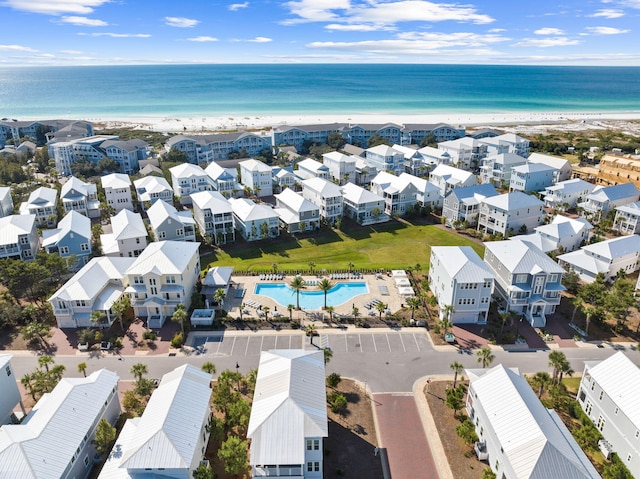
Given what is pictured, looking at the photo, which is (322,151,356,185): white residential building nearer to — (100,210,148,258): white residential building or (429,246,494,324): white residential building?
(100,210,148,258): white residential building

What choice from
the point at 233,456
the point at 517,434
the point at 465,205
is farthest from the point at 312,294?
the point at 465,205

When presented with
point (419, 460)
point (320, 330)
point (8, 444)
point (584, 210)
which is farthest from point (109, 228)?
point (584, 210)

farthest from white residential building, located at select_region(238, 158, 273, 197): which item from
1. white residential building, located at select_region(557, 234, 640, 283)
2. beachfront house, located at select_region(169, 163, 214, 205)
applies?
white residential building, located at select_region(557, 234, 640, 283)

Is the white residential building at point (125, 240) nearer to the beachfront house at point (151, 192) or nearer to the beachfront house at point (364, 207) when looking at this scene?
the beachfront house at point (151, 192)

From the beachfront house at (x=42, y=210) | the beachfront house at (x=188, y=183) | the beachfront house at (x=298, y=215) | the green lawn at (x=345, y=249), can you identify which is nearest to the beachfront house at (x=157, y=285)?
the green lawn at (x=345, y=249)

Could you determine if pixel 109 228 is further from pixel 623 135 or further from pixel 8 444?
pixel 623 135
